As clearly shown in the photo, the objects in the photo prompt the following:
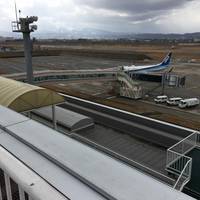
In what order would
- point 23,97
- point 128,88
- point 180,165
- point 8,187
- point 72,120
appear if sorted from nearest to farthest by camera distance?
point 8,187
point 180,165
point 23,97
point 72,120
point 128,88

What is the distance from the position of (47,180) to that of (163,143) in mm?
16242

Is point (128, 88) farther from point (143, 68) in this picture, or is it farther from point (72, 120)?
point (72, 120)

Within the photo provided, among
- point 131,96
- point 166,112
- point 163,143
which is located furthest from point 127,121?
point 131,96

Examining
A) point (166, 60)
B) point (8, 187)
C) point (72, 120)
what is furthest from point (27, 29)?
point (166, 60)

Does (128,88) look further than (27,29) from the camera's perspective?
Yes

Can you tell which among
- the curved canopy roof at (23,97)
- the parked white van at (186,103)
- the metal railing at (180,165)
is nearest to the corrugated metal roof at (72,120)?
the curved canopy roof at (23,97)

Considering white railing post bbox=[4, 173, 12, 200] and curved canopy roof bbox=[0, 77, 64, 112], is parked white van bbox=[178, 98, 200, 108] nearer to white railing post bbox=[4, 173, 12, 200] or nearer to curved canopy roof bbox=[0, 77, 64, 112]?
curved canopy roof bbox=[0, 77, 64, 112]

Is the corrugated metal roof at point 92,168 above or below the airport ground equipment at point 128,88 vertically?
above

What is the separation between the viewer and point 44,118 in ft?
74.6

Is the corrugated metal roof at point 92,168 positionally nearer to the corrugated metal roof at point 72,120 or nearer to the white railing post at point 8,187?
the white railing post at point 8,187

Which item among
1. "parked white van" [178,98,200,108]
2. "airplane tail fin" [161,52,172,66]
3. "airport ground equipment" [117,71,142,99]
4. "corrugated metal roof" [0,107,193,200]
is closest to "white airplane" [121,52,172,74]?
"airplane tail fin" [161,52,172,66]

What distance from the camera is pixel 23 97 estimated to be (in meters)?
16.5

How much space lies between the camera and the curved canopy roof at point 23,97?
1611 centimetres

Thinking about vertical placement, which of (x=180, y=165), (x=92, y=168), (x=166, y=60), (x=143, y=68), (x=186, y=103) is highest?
(x=92, y=168)
